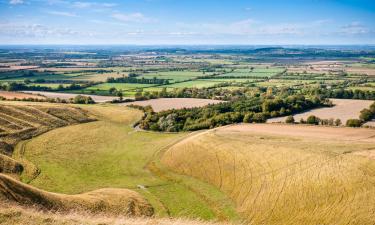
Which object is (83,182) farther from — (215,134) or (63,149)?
(215,134)

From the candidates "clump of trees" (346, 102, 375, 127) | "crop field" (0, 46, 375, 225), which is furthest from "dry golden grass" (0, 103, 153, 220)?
"clump of trees" (346, 102, 375, 127)

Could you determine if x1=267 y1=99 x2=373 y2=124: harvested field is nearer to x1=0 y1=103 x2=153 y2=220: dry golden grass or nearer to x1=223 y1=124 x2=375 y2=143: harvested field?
x1=223 y1=124 x2=375 y2=143: harvested field

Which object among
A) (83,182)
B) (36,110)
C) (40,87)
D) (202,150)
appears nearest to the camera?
(83,182)

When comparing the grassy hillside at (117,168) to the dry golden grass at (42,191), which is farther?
the grassy hillside at (117,168)

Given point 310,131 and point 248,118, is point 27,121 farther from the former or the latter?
point 310,131

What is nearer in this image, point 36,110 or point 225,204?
point 225,204

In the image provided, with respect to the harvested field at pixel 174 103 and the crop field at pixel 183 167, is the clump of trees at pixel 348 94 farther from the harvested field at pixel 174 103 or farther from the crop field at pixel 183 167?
the harvested field at pixel 174 103

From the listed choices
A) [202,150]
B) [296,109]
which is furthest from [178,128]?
[296,109]

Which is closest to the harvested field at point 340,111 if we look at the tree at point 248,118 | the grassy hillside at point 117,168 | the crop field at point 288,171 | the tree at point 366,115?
the tree at point 366,115
